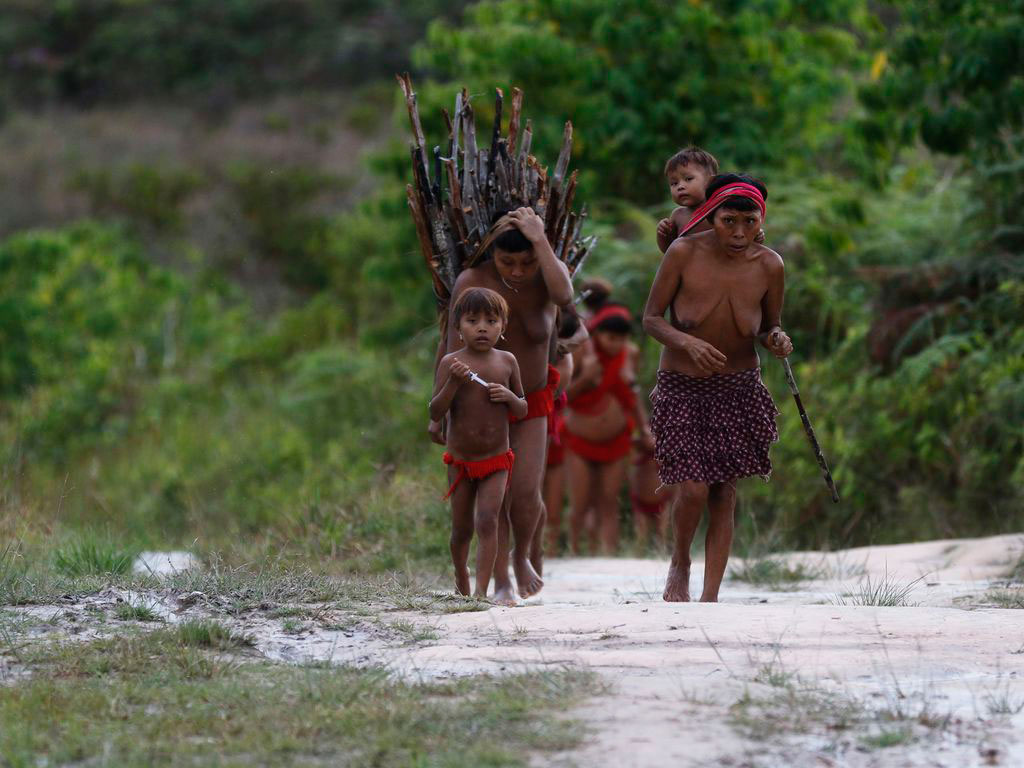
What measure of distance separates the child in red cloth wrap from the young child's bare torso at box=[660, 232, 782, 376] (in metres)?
0.76

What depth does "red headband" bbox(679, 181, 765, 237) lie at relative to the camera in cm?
574

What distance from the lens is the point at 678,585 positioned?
5949mm

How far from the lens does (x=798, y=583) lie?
7055 millimetres

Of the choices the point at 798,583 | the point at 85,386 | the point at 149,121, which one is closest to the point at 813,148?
the point at 798,583

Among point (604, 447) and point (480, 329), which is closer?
point (480, 329)

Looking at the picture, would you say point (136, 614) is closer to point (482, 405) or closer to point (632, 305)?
point (482, 405)

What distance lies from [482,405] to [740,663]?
2200mm

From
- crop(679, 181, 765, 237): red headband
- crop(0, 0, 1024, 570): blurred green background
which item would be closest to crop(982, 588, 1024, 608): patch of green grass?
crop(679, 181, 765, 237): red headband

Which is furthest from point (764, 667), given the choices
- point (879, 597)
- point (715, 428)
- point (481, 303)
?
point (481, 303)

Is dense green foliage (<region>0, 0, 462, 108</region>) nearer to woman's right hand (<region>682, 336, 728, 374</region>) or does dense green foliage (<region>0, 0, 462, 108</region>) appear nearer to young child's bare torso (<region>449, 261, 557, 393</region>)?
young child's bare torso (<region>449, 261, 557, 393</region>)

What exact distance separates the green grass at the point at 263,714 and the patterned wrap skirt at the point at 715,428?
2.03 metres

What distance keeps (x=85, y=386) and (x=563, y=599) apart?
528 inches

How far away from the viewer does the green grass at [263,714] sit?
3.44m

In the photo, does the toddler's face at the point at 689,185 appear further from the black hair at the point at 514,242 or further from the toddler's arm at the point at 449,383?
the toddler's arm at the point at 449,383
